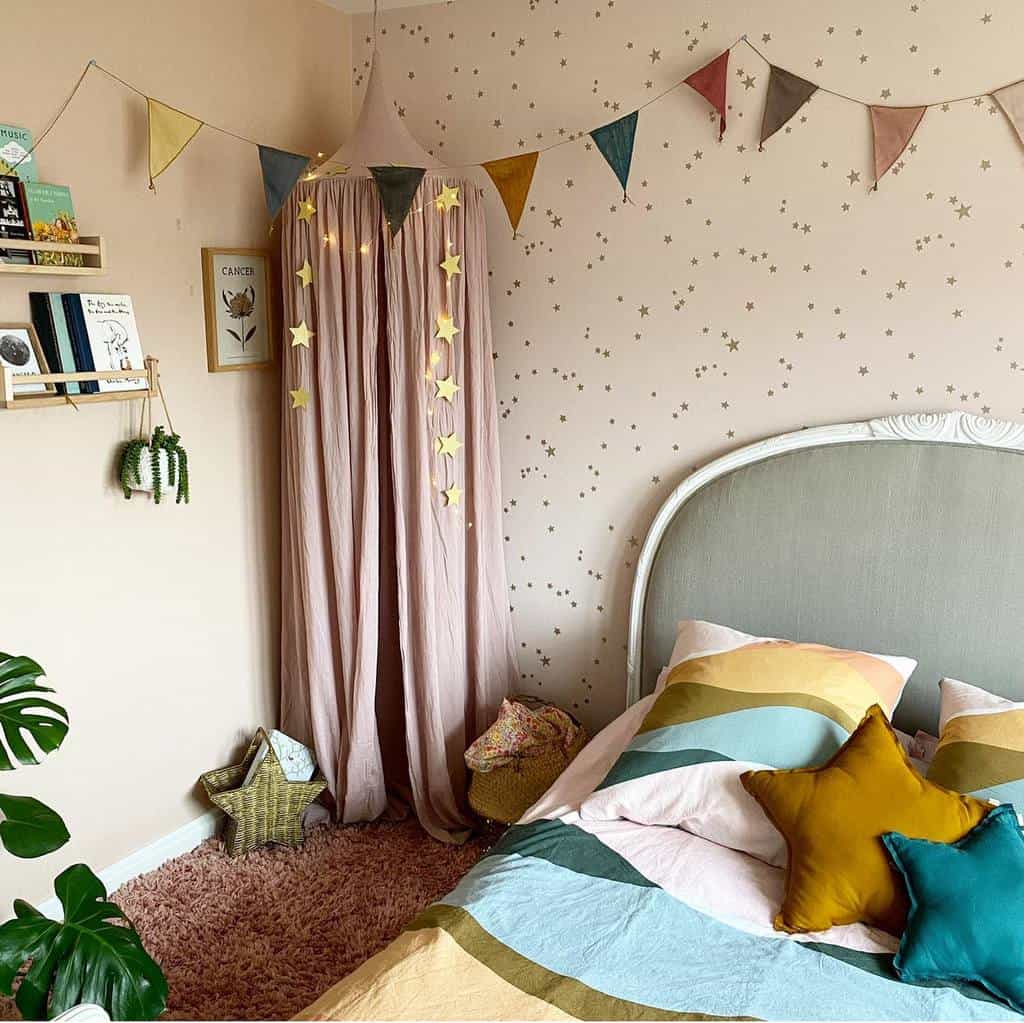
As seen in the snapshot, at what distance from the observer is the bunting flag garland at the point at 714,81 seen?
269 centimetres

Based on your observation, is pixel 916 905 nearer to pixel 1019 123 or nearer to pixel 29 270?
pixel 1019 123

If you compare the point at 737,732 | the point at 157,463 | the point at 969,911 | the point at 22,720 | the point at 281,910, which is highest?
the point at 157,463

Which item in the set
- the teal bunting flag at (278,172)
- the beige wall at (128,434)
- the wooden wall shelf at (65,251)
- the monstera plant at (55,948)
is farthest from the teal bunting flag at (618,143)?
the monstera plant at (55,948)

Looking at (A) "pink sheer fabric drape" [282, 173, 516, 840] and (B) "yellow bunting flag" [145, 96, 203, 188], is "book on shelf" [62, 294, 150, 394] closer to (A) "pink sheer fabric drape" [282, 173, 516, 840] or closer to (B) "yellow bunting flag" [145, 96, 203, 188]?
(B) "yellow bunting flag" [145, 96, 203, 188]

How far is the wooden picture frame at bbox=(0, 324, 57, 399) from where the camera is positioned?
2305mm

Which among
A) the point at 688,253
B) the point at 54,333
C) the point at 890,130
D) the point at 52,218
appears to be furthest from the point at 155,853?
the point at 890,130

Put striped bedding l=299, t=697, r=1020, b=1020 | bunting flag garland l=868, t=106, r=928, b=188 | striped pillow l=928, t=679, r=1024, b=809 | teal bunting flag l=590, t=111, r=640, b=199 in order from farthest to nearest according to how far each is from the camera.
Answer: teal bunting flag l=590, t=111, r=640, b=199, bunting flag garland l=868, t=106, r=928, b=188, striped pillow l=928, t=679, r=1024, b=809, striped bedding l=299, t=697, r=1020, b=1020

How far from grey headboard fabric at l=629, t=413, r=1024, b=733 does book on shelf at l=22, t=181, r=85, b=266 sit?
1.64 m

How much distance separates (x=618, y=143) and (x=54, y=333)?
1490 mm

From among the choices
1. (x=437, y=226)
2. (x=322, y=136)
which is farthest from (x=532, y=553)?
(x=322, y=136)

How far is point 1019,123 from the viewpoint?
7.97 ft

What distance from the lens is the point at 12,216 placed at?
89.8 inches

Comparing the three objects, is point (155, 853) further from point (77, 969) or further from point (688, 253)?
point (688, 253)

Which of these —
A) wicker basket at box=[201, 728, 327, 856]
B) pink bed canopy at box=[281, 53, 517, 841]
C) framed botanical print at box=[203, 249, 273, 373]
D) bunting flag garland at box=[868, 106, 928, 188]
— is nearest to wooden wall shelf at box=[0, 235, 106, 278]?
framed botanical print at box=[203, 249, 273, 373]
